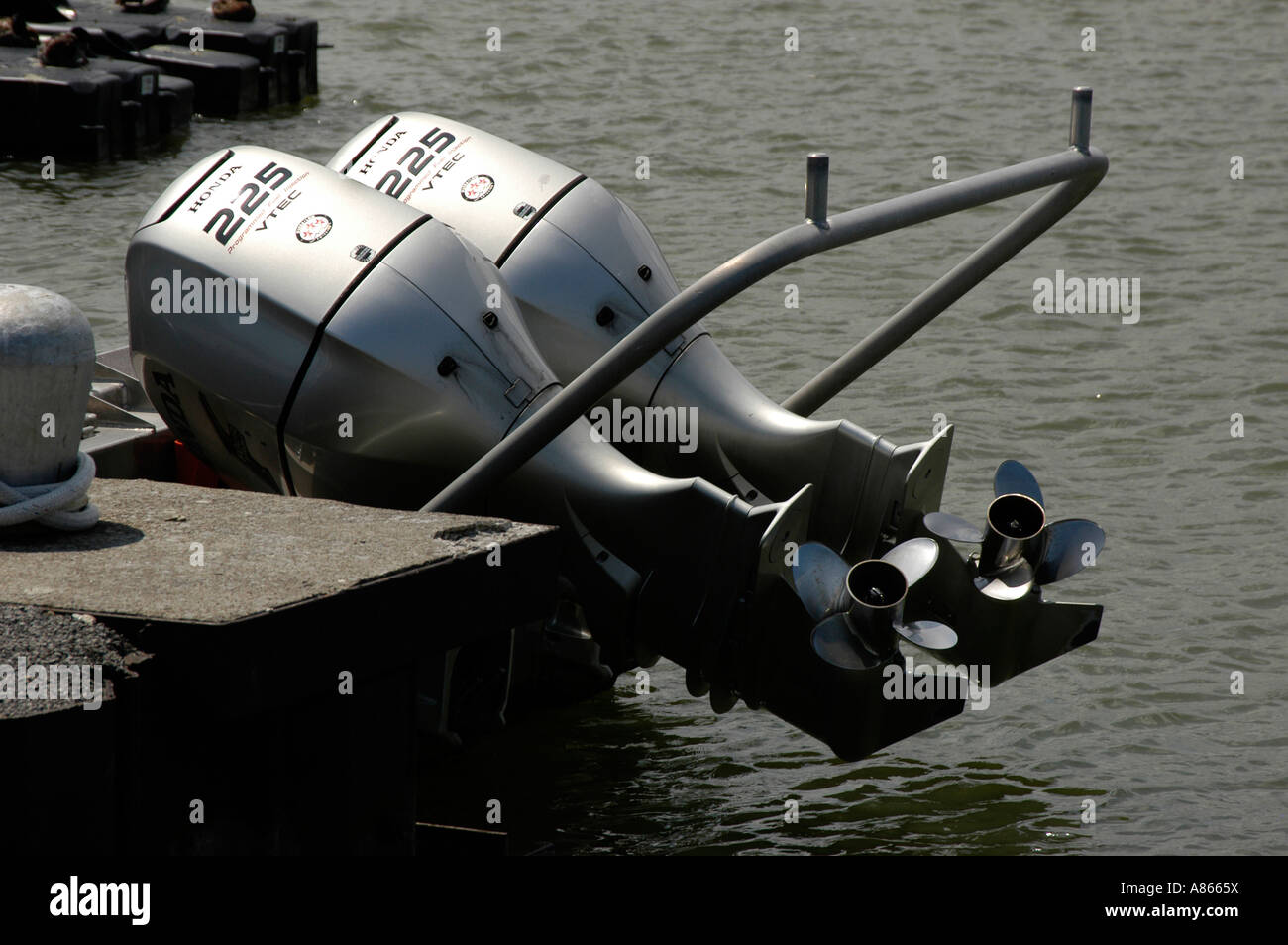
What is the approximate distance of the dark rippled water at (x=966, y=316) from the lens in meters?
6.07

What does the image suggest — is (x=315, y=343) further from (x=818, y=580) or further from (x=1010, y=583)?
(x=1010, y=583)

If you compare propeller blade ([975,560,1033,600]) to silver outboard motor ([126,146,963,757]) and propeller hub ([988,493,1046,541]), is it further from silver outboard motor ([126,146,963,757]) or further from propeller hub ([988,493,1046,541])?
silver outboard motor ([126,146,963,757])

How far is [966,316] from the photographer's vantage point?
1139 centimetres

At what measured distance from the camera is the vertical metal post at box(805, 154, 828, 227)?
4.99 meters

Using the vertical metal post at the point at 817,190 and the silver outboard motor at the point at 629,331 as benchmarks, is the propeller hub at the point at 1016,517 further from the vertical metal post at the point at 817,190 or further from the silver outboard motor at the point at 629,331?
the vertical metal post at the point at 817,190

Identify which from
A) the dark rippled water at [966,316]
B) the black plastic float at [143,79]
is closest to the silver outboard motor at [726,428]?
the dark rippled water at [966,316]

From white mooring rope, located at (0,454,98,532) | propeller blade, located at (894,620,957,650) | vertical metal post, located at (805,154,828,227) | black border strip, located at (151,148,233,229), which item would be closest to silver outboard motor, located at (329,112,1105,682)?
propeller blade, located at (894,620,957,650)

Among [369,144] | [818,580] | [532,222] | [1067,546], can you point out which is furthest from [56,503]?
[1067,546]

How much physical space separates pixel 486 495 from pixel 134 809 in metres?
1.71

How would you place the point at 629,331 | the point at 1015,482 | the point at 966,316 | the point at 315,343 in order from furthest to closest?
the point at 966,316 < the point at 629,331 < the point at 1015,482 < the point at 315,343

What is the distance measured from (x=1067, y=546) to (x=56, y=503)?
303 cm

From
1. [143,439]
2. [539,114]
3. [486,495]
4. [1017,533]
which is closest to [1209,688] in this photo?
[1017,533]

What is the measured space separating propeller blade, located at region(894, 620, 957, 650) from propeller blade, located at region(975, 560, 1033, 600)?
47cm

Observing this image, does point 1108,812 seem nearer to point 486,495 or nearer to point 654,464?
point 654,464
